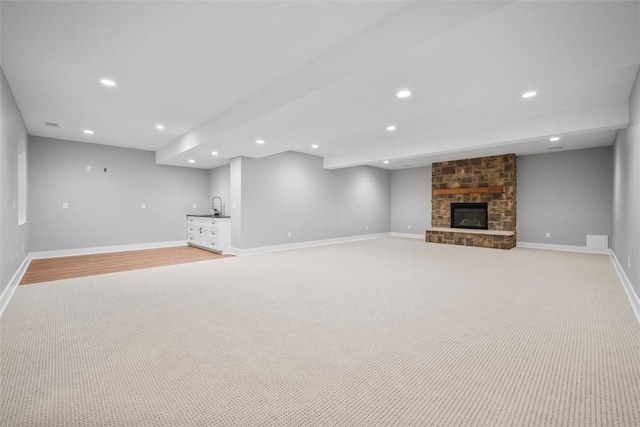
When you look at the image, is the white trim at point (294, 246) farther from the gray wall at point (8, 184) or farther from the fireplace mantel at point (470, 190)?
the gray wall at point (8, 184)

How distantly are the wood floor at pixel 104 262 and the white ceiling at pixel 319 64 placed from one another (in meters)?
2.53

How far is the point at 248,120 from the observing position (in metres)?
4.02

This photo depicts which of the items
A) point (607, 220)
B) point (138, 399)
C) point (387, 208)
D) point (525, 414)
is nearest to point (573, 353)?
point (525, 414)

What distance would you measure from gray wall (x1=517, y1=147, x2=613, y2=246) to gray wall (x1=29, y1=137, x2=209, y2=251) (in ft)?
30.2

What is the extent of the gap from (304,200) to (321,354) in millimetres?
5933

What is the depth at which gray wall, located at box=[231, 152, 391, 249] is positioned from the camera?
6.78 meters

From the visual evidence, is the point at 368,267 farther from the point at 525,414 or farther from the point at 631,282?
the point at 525,414

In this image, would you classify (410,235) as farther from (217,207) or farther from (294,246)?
(217,207)

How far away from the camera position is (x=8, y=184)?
3430mm

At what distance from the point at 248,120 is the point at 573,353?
4.10 m

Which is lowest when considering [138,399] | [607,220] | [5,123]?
[138,399]

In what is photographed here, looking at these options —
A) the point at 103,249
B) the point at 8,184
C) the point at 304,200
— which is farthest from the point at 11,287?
the point at 304,200

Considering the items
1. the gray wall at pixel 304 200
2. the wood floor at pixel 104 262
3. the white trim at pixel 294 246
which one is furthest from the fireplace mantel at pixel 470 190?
the wood floor at pixel 104 262

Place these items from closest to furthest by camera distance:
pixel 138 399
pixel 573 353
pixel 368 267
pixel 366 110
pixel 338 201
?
pixel 138 399
pixel 573 353
pixel 366 110
pixel 368 267
pixel 338 201
